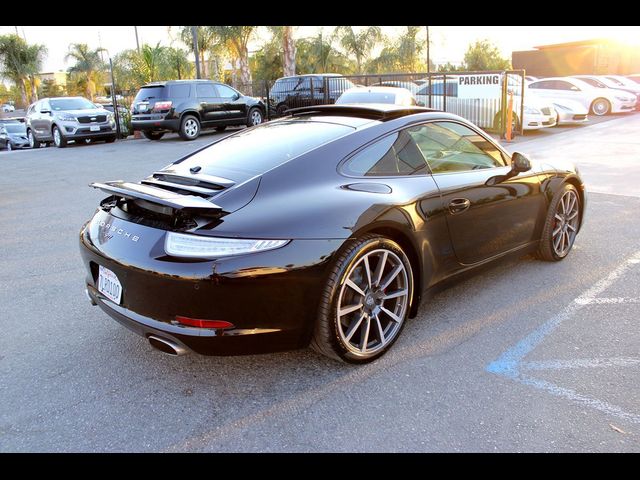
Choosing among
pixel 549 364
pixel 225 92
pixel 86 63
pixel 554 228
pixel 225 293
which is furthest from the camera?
pixel 86 63

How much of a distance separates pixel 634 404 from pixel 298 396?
1.70 metres

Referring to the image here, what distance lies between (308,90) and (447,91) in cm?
503

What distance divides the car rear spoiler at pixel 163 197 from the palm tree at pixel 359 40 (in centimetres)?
3738

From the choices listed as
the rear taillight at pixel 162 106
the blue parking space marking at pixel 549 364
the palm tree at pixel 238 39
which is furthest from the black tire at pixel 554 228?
the palm tree at pixel 238 39

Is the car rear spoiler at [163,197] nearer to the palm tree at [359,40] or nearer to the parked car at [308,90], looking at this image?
the parked car at [308,90]

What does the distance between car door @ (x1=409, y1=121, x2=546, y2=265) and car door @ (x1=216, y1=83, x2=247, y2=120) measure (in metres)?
14.7

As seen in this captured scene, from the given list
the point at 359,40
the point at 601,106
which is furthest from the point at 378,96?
the point at 359,40

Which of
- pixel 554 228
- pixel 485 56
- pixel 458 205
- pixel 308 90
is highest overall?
pixel 485 56

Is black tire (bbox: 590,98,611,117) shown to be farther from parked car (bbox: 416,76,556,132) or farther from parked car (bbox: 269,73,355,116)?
parked car (bbox: 269,73,355,116)

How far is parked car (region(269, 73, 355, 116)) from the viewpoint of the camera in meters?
19.3

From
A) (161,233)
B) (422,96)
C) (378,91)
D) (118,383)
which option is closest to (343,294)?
(161,233)

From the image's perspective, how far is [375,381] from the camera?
3.04 meters

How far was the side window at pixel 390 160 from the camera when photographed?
3.33 meters

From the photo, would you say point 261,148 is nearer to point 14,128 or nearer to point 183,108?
point 183,108
